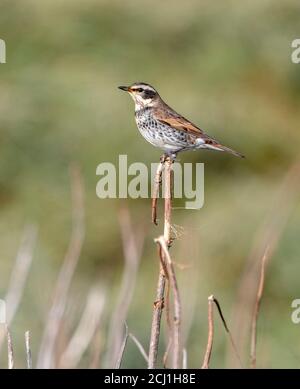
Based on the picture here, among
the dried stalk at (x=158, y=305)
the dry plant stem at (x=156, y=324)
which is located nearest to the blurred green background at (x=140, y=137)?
the dried stalk at (x=158, y=305)

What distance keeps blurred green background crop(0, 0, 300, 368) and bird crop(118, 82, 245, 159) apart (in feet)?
4.34

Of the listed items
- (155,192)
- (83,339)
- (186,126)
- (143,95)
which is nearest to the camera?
(155,192)

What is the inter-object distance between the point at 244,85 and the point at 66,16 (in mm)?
2648

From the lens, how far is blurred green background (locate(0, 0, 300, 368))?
9.56m

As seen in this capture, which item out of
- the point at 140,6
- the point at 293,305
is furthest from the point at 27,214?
the point at 140,6

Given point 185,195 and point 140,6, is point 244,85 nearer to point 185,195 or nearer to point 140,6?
point 140,6

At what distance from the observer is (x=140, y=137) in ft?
41.1

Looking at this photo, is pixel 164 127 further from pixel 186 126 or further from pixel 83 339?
pixel 83 339

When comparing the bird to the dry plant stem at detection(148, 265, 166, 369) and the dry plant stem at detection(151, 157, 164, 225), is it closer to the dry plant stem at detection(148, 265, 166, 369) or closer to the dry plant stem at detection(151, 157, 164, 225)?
the dry plant stem at detection(151, 157, 164, 225)

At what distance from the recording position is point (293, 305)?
9.24 meters

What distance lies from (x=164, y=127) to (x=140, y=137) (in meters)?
6.10

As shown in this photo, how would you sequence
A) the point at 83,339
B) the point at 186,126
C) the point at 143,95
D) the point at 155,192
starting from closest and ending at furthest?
the point at 155,192
the point at 83,339
the point at 186,126
the point at 143,95

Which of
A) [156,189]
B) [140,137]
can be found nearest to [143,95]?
[156,189]

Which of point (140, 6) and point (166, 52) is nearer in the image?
point (166, 52)
